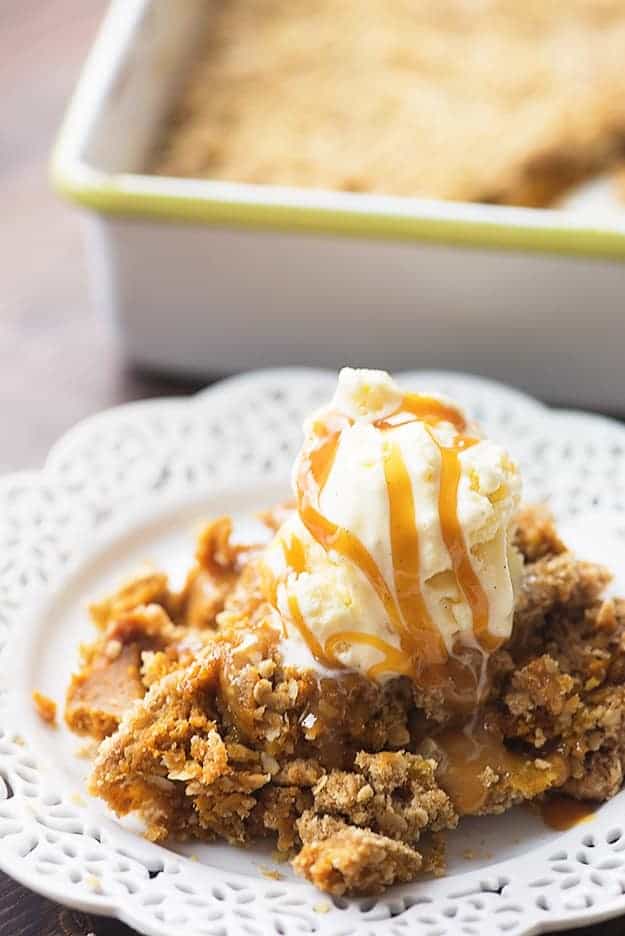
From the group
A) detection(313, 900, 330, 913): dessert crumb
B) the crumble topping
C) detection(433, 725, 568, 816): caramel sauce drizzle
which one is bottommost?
detection(313, 900, 330, 913): dessert crumb

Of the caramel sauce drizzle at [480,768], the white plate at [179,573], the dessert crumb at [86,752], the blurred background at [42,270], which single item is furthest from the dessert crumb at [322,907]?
the blurred background at [42,270]

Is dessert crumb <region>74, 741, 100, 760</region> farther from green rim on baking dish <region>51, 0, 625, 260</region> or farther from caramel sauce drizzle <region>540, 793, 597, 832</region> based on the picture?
green rim on baking dish <region>51, 0, 625, 260</region>

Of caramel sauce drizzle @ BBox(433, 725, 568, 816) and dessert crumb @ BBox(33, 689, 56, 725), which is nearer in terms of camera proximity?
caramel sauce drizzle @ BBox(433, 725, 568, 816)

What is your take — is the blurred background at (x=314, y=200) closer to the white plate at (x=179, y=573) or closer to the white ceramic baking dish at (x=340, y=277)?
the white ceramic baking dish at (x=340, y=277)

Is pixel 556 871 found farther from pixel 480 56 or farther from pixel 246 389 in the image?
pixel 480 56

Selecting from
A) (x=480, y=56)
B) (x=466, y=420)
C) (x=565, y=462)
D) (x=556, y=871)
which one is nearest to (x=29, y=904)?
(x=556, y=871)

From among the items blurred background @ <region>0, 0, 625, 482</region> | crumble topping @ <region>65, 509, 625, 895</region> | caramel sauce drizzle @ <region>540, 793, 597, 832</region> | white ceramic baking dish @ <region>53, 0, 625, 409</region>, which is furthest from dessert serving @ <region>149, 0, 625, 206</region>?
caramel sauce drizzle @ <region>540, 793, 597, 832</region>

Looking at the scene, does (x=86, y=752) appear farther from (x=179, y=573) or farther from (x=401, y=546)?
(x=401, y=546)

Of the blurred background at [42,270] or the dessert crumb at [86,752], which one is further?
the blurred background at [42,270]
